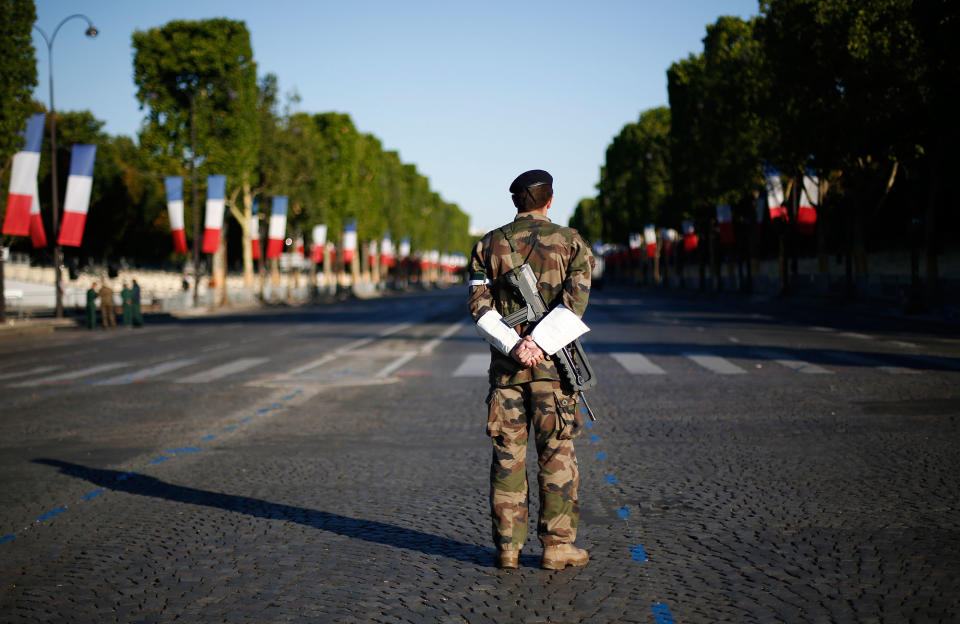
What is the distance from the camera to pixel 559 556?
519 centimetres

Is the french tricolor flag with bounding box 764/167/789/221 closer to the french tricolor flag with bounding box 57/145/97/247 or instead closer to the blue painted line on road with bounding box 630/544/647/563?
the french tricolor flag with bounding box 57/145/97/247

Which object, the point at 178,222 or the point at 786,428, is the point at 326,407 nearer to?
the point at 786,428

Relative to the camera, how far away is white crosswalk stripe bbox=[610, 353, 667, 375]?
15984 millimetres

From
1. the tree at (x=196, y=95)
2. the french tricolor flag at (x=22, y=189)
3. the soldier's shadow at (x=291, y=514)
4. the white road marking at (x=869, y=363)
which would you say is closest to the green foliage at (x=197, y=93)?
the tree at (x=196, y=95)

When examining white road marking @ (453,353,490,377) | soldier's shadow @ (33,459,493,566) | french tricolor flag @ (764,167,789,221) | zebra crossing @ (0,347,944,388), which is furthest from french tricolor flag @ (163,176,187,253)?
soldier's shadow @ (33,459,493,566)

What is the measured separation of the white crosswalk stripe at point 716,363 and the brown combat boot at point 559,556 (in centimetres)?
1084

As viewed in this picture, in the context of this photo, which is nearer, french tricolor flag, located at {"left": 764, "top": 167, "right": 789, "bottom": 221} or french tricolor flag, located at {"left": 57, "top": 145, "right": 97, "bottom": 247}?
french tricolor flag, located at {"left": 57, "top": 145, "right": 97, "bottom": 247}

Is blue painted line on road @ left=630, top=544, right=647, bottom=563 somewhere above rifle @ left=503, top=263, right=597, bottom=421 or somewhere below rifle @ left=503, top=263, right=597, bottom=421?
below

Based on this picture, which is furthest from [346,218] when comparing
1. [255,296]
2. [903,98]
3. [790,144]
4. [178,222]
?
[903,98]

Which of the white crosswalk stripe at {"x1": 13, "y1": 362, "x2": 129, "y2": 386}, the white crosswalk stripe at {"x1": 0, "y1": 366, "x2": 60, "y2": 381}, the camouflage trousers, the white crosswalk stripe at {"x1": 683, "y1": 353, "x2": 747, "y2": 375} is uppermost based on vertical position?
the camouflage trousers

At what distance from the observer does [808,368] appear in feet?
53.2

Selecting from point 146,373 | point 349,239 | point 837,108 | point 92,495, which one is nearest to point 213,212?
point 837,108

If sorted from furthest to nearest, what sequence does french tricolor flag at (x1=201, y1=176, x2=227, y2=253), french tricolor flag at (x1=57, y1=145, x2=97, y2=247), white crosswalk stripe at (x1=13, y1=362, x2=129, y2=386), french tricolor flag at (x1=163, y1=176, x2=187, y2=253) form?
french tricolor flag at (x1=201, y1=176, x2=227, y2=253), french tricolor flag at (x1=163, y1=176, x2=187, y2=253), french tricolor flag at (x1=57, y1=145, x2=97, y2=247), white crosswalk stripe at (x1=13, y1=362, x2=129, y2=386)

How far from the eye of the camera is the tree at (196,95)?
5216 cm
